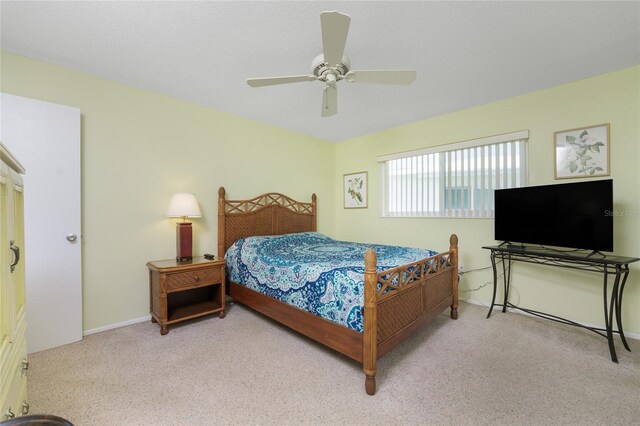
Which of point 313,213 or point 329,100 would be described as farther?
point 313,213

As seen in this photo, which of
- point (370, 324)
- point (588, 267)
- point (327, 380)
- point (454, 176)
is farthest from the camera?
point (454, 176)

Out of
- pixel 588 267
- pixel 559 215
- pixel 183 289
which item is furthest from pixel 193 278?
pixel 588 267

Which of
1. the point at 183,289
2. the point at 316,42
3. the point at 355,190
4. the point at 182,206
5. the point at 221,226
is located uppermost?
the point at 316,42

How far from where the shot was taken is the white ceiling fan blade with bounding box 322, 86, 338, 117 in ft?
6.87

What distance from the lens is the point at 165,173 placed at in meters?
2.97

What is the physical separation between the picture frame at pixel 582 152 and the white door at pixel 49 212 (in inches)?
186

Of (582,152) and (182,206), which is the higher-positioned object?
Answer: (582,152)

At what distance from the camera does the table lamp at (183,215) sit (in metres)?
2.80

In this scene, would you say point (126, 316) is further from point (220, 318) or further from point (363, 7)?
point (363, 7)

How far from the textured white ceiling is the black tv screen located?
1126 millimetres

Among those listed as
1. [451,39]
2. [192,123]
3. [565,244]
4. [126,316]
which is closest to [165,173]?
[192,123]

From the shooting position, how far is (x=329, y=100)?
223cm

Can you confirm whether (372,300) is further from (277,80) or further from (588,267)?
(588,267)

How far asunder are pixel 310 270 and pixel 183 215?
62.0 inches
